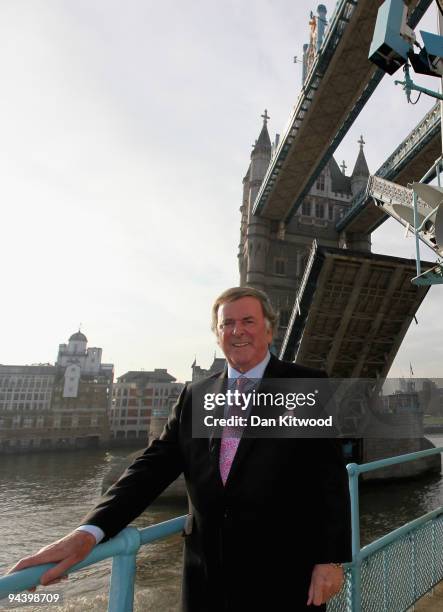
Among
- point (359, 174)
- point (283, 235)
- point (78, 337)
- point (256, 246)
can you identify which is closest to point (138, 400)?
point (78, 337)

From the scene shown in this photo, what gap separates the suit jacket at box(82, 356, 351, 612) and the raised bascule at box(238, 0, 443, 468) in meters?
7.19

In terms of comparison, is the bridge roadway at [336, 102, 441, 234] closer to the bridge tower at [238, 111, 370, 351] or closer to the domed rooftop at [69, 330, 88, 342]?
the bridge tower at [238, 111, 370, 351]

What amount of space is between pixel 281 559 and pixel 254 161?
2967cm

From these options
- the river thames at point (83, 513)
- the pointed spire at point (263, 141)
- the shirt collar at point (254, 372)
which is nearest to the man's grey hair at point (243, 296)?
the shirt collar at point (254, 372)

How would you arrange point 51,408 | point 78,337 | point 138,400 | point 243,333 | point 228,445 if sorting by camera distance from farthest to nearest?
point 78,337
point 138,400
point 51,408
point 243,333
point 228,445

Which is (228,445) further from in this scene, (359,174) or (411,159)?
(359,174)

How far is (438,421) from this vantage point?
77938 millimetres

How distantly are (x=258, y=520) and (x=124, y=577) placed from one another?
54 centimetres

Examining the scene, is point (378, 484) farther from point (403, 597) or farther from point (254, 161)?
point (254, 161)

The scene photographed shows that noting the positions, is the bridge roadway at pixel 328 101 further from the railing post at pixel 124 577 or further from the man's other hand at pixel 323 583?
the railing post at pixel 124 577

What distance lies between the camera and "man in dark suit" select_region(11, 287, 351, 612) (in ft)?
4.56

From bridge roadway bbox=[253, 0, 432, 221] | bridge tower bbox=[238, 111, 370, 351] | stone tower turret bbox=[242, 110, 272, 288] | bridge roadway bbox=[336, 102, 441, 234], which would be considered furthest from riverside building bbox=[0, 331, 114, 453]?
bridge roadway bbox=[336, 102, 441, 234]

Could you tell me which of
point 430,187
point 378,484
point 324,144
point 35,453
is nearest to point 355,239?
point 324,144

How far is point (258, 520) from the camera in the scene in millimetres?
1423
